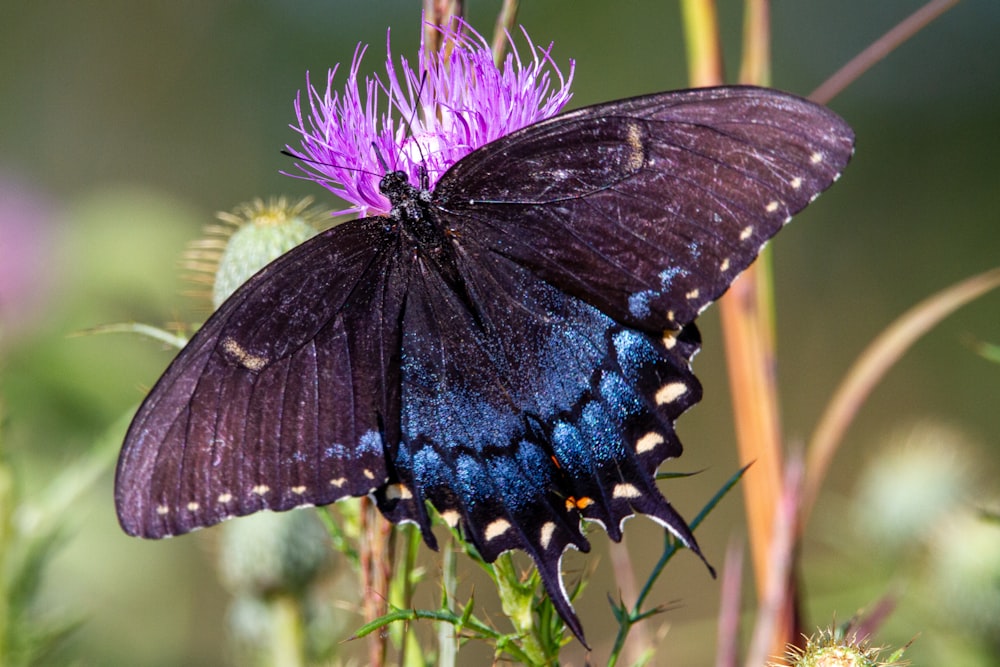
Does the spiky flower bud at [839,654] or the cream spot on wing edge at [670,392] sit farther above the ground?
the cream spot on wing edge at [670,392]

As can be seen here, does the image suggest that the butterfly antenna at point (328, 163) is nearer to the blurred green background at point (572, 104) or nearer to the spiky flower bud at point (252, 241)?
the spiky flower bud at point (252, 241)

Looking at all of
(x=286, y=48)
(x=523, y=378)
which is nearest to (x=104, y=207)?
(x=523, y=378)

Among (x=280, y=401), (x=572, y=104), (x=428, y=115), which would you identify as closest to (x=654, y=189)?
(x=428, y=115)

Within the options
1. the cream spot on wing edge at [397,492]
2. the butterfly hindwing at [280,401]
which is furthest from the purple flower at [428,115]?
the cream spot on wing edge at [397,492]

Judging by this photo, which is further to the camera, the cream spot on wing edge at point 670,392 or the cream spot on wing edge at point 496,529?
the cream spot on wing edge at point 670,392

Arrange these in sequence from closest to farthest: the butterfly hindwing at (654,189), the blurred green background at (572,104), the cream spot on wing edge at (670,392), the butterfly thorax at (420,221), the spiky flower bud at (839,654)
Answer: the spiky flower bud at (839,654) → the butterfly hindwing at (654,189) → the cream spot on wing edge at (670,392) → the butterfly thorax at (420,221) → the blurred green background at (572,104)

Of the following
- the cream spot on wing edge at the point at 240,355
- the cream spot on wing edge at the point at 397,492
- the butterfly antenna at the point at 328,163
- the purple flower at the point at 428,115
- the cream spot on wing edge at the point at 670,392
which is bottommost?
the cream spot on wing edge at the point at 397,492

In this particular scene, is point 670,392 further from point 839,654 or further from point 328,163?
point 328,163

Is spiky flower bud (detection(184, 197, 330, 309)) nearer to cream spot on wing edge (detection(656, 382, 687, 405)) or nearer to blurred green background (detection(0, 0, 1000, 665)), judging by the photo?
blurred green background (detection(0, 0, 1000, 665))
